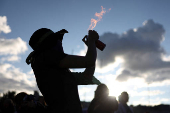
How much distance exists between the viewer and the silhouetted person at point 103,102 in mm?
4004

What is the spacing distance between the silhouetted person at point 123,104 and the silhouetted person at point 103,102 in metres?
2.42

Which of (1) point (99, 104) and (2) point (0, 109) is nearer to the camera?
(1) point (99, 104)

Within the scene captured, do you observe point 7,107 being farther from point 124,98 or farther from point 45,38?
point 45,38

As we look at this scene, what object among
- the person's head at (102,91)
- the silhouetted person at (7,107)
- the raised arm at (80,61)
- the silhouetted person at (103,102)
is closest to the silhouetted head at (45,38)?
the raised arm at (80,61)

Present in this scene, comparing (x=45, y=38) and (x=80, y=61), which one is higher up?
(x=45, y=38)

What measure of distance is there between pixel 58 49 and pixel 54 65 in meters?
0.16

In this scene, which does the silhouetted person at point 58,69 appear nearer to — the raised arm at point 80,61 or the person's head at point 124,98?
the raised arm at point 80,61

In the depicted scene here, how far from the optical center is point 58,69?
6.08 ft

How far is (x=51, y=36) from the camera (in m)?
1.90

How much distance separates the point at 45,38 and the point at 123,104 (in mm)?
5436

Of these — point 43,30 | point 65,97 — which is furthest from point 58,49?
point 65,97

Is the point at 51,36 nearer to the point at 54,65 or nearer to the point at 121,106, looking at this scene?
the point at 54,65

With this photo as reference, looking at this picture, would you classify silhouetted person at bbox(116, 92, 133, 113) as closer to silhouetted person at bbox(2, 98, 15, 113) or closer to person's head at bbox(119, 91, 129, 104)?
person's head at bbox(119, 91, 129, 104)

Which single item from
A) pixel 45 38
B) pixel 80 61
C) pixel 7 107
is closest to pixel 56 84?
pixel 80 61
